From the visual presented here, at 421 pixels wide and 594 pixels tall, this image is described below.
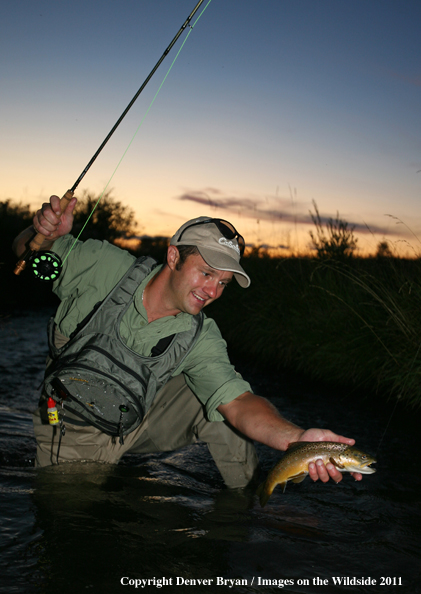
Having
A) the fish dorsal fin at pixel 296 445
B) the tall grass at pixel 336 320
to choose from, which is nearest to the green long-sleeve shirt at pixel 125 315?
the fish dorsal fin at pixel 296 445

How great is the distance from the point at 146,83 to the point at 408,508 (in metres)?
3.36

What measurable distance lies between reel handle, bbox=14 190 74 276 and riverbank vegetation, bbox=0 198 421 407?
304cm

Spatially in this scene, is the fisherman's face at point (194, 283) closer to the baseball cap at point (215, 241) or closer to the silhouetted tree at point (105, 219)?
the baseball cap at point (215, 241)

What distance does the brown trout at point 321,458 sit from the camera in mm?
2400

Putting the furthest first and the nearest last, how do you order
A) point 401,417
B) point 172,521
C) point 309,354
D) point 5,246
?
point 5,246 → point 309,354 → point 401,417 → point 172,521

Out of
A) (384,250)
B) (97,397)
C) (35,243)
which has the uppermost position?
(384,250)

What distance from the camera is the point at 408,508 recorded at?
3.32 meters

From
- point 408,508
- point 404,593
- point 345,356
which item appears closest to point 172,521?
point 404,593

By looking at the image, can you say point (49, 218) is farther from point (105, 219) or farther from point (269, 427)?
point (105, 219)

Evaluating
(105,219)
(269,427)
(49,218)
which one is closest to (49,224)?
(49,218)

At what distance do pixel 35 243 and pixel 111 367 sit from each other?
88cm

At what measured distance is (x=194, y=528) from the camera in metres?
2.88

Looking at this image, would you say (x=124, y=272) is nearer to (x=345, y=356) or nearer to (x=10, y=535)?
(x=10, y=535)

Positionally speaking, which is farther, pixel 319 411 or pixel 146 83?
pixel 319 411
